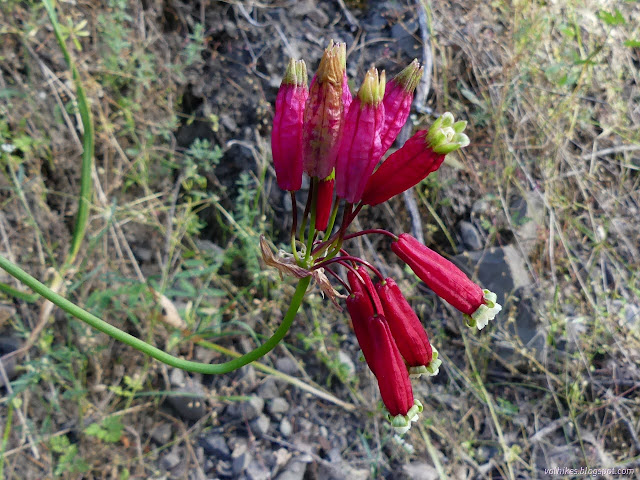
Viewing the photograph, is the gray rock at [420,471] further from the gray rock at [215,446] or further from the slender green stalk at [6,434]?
the slender green stalk at [6,434]

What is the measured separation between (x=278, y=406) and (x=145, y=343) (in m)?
1.59

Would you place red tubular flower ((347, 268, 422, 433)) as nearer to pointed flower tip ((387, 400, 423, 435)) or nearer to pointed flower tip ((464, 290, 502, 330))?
pointed flower tip ((387, 400, 423, 435))

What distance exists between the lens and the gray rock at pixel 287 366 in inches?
117

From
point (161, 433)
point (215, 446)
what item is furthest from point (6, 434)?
point (215, 446)

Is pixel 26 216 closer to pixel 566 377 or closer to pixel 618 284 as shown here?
pixel 566 377

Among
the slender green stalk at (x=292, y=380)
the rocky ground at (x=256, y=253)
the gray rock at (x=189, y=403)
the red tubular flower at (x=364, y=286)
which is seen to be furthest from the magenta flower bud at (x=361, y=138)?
the gray rock at (x=189, y=403)

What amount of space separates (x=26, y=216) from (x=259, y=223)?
1.21 metres

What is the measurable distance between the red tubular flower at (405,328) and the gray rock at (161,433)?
5.58 ft

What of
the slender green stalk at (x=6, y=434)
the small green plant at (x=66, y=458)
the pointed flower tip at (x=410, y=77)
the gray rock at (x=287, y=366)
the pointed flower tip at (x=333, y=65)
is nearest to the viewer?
the pointed flower tip at (x=333, y=65)

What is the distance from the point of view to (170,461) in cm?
259

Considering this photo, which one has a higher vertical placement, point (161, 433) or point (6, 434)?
point (6, 434)

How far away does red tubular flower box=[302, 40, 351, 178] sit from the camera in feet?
4.03

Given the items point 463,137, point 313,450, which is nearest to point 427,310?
point 313,450

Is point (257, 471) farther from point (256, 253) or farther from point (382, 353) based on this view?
point (382, 353)
